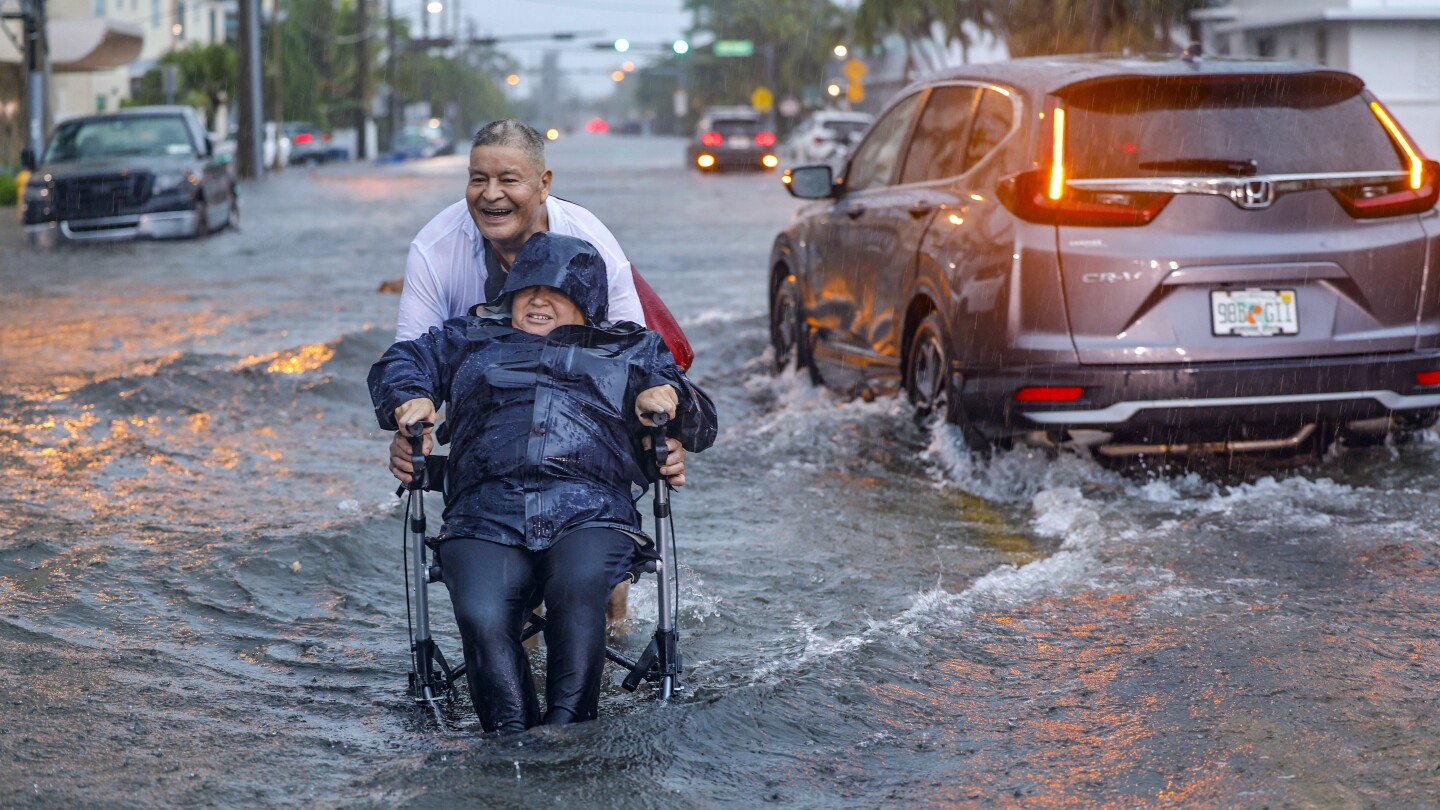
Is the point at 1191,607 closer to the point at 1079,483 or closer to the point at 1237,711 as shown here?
the point at 1237,711

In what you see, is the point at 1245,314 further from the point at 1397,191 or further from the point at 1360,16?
the point at 1360,16

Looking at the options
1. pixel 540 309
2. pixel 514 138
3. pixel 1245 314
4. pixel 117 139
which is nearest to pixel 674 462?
pixel 540 309

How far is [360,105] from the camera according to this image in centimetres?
7744

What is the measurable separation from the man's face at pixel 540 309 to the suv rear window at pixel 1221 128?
9.90 feet

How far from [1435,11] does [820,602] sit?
31.7 meters

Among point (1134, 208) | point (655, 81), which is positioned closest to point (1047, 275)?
point (1134, 208)

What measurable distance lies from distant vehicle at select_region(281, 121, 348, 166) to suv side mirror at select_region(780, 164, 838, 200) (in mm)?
55026

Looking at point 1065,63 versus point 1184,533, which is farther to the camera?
point 1065,63

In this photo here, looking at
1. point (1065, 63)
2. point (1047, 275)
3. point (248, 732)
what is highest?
point (1065, 63)

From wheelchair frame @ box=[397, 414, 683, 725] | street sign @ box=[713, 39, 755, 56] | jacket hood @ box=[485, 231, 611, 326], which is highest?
street sign @ box=[713, 39, 755, 56]

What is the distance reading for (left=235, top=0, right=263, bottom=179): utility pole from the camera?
4231cm

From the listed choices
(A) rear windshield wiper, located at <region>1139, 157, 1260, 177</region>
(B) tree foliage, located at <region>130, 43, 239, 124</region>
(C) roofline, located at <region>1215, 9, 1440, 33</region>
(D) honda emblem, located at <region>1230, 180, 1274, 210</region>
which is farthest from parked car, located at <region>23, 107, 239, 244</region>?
(B) tree foliage, located at <region>130, 43, 239, 124</region>

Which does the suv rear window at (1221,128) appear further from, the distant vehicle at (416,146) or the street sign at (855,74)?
the distant vehicle at (416,146)

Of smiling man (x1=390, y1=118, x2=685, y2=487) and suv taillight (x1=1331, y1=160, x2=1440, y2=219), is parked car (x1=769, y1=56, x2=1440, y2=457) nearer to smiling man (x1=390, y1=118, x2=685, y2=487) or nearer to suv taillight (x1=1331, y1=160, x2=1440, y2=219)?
suv taillight (x1=1331, y1=160, x2=1440, y2=219)
